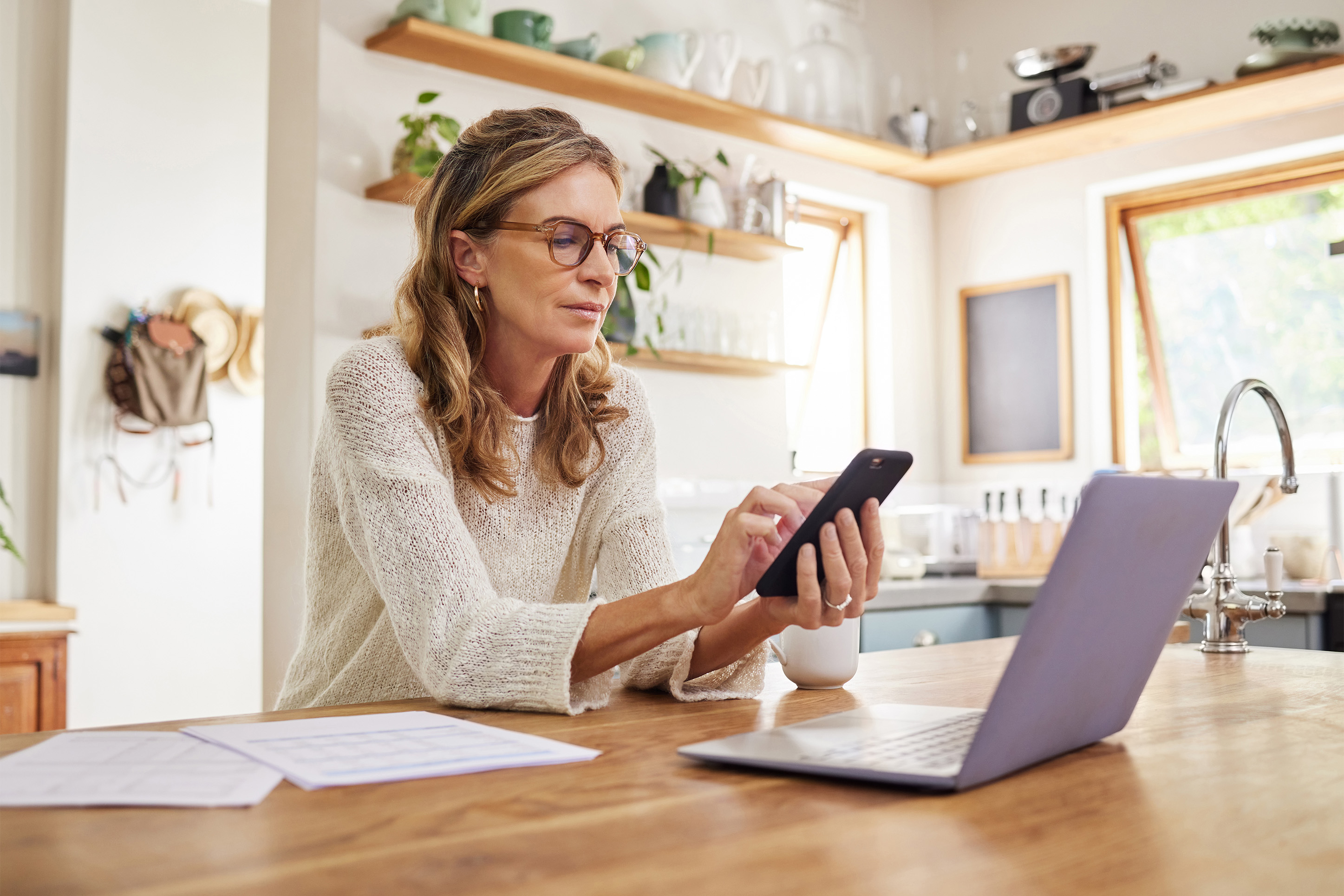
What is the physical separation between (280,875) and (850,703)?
0.74m

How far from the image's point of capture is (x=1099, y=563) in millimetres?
807

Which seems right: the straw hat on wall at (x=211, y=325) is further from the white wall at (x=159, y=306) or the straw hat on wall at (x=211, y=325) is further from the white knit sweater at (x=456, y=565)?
the white knit sweater at (x=456, y=565)

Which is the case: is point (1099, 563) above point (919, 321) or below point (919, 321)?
below

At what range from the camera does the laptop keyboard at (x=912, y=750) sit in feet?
2.65

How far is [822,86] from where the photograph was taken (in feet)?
14.2

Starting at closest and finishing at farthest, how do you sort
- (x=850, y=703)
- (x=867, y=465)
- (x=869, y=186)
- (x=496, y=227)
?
(x=867, y=465)
(x=850, y=703)
(x=496, y=227)
(x=869, y=186)

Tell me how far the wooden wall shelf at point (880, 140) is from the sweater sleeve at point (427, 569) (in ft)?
6.38

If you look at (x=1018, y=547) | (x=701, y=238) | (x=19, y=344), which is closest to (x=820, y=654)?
(x=701, y=238)

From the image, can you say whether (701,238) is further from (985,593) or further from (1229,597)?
(1229,597)

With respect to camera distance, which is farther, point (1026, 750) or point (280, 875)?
point (1026, 750)

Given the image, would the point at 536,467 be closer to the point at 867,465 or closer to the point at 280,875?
the point at 867,465

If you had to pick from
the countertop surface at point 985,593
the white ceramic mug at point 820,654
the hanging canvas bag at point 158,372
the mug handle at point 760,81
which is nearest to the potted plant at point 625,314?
the mug handle at point 760,81

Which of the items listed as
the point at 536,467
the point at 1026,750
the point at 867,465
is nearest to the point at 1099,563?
the point at 1026,750

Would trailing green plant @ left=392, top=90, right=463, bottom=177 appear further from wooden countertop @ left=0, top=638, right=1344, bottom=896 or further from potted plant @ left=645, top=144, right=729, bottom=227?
wooden countertop @ left=0, top=638, right=1344, bottom=896
